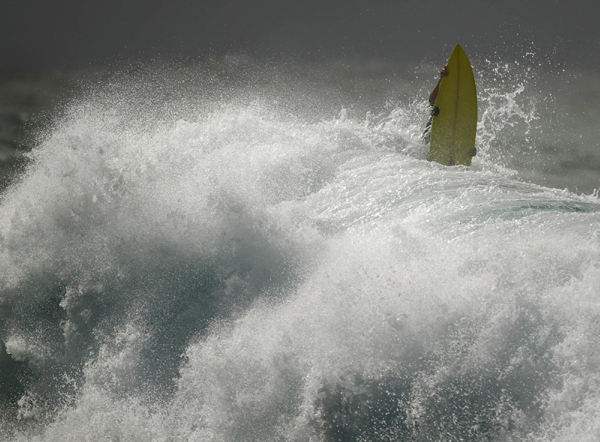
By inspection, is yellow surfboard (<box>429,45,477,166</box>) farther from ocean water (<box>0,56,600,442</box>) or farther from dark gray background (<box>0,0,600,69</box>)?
dark gray background (<box>0,0,600,69</box>)

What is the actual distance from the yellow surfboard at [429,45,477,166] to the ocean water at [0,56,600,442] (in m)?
0.19

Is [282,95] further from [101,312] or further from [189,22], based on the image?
[101,312]

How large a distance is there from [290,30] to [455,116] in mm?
2346

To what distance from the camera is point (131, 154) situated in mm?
Answer: 3516

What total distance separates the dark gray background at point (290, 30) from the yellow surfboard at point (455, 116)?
139cm

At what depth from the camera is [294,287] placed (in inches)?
106

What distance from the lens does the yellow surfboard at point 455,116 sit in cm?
379

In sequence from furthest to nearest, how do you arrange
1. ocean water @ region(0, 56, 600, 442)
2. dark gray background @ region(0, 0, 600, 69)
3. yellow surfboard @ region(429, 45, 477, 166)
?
dark gray background @ region(0, 0, 600, 69) < yellow surfboard @ region(429, 45, 477, 166) < ocean water @ region(0, 56, 600, 442)

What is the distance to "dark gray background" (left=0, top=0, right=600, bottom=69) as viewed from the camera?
5176 millimetres

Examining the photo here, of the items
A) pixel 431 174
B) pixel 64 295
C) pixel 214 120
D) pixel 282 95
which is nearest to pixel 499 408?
pixel 431 174

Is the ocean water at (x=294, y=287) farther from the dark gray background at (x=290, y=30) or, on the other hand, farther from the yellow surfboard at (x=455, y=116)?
the dark gray background at (x=290, y=30)

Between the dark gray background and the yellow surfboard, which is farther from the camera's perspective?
the dark gray background

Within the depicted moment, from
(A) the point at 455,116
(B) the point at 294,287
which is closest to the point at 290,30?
(A) the point at 455,116

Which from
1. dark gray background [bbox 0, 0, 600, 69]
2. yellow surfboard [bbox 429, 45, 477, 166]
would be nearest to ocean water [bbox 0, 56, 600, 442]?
yellow surfboard [bbox 429, 45, 477, 166]
